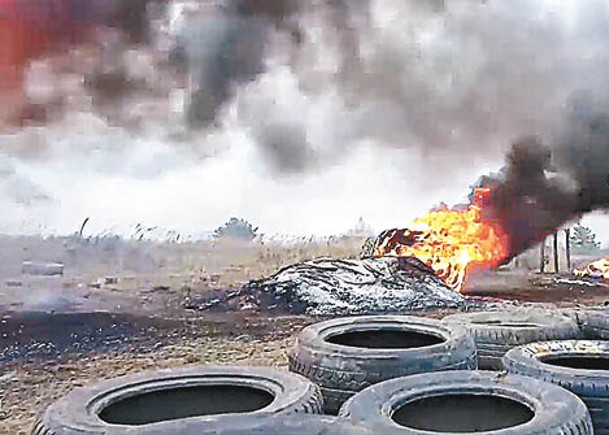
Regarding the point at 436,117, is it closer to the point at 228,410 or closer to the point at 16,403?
the point at 16,403

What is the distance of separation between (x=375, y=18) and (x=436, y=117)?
2037 mm

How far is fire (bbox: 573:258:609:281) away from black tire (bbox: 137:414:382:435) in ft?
36.3

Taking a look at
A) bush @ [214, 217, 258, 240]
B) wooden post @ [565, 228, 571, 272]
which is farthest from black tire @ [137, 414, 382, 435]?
wooden post @ [565, 228, 571, 272]

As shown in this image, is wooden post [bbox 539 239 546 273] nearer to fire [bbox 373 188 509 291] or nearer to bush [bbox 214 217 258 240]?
fire [bbox 373 188 509 291]

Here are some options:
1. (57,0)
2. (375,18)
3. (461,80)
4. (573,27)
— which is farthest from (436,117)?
(57,0)

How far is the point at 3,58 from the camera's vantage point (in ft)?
31.6

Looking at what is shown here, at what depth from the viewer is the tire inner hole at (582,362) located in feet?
12.1

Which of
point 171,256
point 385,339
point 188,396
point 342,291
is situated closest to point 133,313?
point 171,256

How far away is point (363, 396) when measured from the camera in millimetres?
2809

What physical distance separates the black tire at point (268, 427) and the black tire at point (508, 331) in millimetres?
2083

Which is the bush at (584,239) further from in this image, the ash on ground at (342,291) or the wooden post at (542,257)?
the ash on ground at (342,291)

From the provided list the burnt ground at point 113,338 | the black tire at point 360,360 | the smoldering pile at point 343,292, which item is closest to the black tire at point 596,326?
the black tire at point 360,360

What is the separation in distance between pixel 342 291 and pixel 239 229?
233 cm

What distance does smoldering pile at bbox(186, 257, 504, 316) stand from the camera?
29.9 feet
